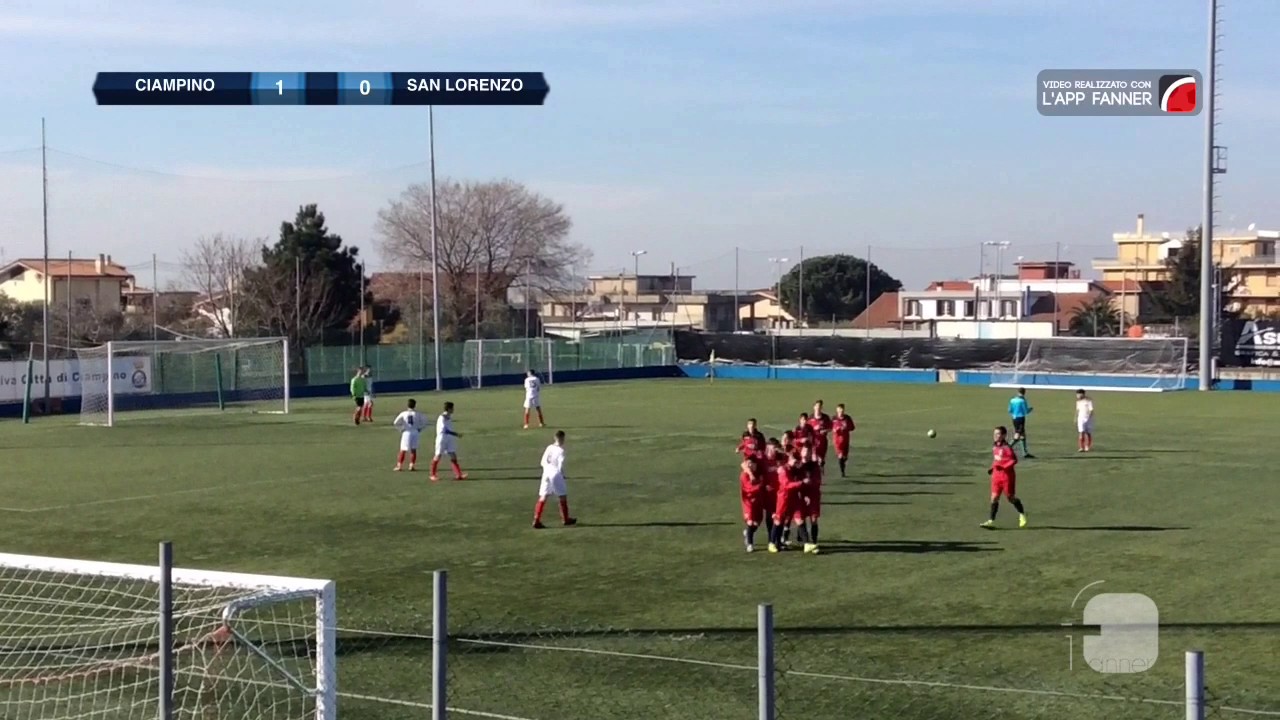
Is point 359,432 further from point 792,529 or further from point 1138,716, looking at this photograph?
point 1138,716

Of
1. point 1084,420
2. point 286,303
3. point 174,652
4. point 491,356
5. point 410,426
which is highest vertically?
point 286,303

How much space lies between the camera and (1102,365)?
6412cm

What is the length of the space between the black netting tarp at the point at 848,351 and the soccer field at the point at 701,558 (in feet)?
97.6

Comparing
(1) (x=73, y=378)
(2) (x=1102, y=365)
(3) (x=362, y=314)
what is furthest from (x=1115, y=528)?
(3) (x=362, y=314)

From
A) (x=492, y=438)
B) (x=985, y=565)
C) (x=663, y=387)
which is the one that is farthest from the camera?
(x=663, y=387)

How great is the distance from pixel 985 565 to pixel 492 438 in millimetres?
20970

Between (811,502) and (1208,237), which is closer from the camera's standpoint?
(811,502)

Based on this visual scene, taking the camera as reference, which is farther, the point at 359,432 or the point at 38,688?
the point at 359,432

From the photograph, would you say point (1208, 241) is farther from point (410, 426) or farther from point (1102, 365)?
point (410, 426)

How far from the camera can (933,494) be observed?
2616 centimetres

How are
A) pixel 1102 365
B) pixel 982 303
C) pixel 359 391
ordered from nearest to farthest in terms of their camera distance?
pixel 359 391, pixel 1102 365, pixel 982 303

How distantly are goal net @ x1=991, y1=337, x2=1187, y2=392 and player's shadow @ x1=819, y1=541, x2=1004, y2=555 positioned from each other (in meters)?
43.4

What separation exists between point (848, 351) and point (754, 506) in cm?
5479

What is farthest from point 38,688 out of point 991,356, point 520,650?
point 991,356
